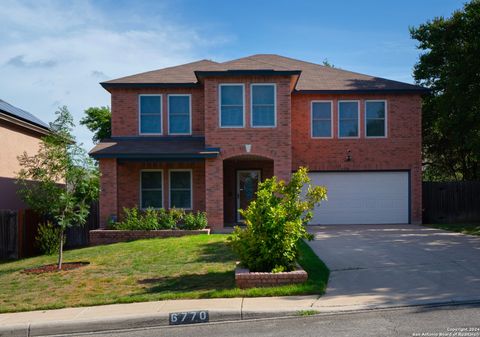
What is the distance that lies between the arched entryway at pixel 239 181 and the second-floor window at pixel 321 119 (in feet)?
7.97

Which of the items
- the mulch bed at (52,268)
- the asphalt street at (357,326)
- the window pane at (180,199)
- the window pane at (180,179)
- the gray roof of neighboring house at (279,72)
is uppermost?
the gray roof of neighboring house at (279,72)

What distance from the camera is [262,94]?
17.9 m

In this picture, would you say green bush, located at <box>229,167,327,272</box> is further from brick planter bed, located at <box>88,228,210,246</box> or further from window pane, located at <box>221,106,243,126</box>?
window pane, located at <box>221,106,243,126</box>

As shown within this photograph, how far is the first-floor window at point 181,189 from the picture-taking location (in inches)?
756

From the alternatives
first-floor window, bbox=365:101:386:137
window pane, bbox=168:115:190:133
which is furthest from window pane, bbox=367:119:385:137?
window pane, bbox=168:115:190:133

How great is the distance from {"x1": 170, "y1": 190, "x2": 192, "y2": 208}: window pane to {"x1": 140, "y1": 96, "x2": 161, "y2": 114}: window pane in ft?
11.3

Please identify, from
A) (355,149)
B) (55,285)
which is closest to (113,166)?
(55,285)

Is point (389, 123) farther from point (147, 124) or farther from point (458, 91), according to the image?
point (147, 124)

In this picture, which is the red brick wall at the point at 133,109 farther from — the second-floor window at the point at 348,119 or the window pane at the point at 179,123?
the second-floor window at the point at 348,119

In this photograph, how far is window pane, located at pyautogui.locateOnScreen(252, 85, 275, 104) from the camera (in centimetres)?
1788

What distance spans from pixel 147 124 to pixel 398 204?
35.3ft

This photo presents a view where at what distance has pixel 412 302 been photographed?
7801 mm

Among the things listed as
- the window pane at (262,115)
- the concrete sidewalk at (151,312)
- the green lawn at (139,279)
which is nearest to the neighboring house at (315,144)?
the window pane at (262,115)

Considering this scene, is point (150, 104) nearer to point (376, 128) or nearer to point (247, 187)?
point (247, 187)
